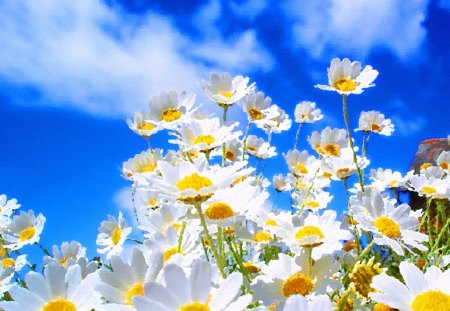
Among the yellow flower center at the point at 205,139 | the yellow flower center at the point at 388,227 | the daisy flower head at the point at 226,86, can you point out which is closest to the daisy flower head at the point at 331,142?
the daisy flower head at the point at 226,86

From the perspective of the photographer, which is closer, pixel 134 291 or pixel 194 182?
pixel 134 291

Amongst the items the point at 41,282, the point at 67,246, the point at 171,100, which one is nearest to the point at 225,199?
the point at 41,282

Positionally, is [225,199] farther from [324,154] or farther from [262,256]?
[324,154]

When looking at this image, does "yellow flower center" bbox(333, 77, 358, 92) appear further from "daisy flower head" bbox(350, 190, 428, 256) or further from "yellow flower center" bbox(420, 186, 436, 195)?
"daisy flower head" bbox(350, 190, 428, 256)

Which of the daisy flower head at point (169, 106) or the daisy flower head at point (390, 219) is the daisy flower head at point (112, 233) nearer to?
the daisy flower head at point (169, 106)

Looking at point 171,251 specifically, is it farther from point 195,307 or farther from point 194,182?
point 195,307

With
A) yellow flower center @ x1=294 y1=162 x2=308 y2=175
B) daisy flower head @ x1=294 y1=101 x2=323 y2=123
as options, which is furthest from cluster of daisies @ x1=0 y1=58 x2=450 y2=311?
daisy flower head @ x1=294 y1=101 x2=323 y2=123

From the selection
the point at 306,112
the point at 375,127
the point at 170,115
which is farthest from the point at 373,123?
the point at 170,115
